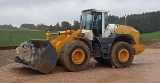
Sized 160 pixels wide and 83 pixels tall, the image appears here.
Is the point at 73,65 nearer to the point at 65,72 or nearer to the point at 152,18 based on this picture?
the point at 65,72

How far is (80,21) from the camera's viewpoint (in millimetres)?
14906

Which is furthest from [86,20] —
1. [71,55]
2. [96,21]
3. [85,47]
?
[71,55]

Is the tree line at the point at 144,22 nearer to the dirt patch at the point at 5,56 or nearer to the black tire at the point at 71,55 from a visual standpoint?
the dirt patch at the point at 5,56

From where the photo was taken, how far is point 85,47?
1306cm

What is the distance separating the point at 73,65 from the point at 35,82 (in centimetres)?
252

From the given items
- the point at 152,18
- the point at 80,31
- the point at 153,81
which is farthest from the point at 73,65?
the point at 152,18

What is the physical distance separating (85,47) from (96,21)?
5.79ft

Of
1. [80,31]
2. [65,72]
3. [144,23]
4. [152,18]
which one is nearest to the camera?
[65,72]

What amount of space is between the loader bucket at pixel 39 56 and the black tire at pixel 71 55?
0.46m

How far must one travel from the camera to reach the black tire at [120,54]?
549 inches

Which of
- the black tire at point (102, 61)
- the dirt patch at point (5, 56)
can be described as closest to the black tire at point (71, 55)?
the black tire at point (102, 61)

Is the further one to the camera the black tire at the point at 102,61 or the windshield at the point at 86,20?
the black tire at the point at 102,61

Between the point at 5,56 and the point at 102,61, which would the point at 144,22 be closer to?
the point at 5,56

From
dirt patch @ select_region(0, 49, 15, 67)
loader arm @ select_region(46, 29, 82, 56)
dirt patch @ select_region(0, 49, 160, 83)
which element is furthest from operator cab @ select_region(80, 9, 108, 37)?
dirt patch @ select_region(0, 49, 15, 67)
